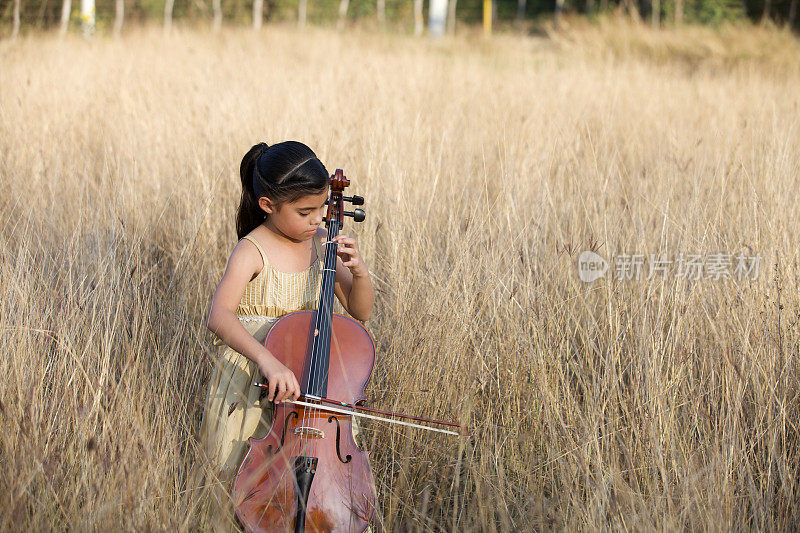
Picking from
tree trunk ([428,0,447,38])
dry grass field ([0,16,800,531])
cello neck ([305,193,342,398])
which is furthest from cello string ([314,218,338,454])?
tree trunk ([428,0,447,38])

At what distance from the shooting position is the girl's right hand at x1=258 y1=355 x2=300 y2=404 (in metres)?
1.61

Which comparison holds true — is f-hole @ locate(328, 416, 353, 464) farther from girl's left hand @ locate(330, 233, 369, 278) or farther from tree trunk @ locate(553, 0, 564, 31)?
tree trunk @ locate(553, 0, 564, 31)

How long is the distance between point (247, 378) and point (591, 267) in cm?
141

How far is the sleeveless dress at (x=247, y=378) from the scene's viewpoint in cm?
183

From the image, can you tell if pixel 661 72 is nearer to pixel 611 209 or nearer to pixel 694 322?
pixel 611 209

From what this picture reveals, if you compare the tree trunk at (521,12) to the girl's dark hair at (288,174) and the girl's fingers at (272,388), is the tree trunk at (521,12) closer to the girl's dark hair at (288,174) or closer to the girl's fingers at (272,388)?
the girl's dark hair at (288,174)

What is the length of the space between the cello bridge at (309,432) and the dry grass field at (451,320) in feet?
0.77

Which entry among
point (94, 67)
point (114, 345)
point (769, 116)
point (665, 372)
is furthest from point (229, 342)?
point (94, 67)

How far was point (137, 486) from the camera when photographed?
170 centimetres

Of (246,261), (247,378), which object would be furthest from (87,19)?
(247,378)

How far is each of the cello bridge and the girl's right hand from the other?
3.0 inches

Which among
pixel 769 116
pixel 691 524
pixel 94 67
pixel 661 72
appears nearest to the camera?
pixel 691 524

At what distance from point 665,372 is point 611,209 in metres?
1.24

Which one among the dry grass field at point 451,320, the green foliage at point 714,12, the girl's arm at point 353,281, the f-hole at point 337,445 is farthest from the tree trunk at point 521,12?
the f-hole at point 337,445
